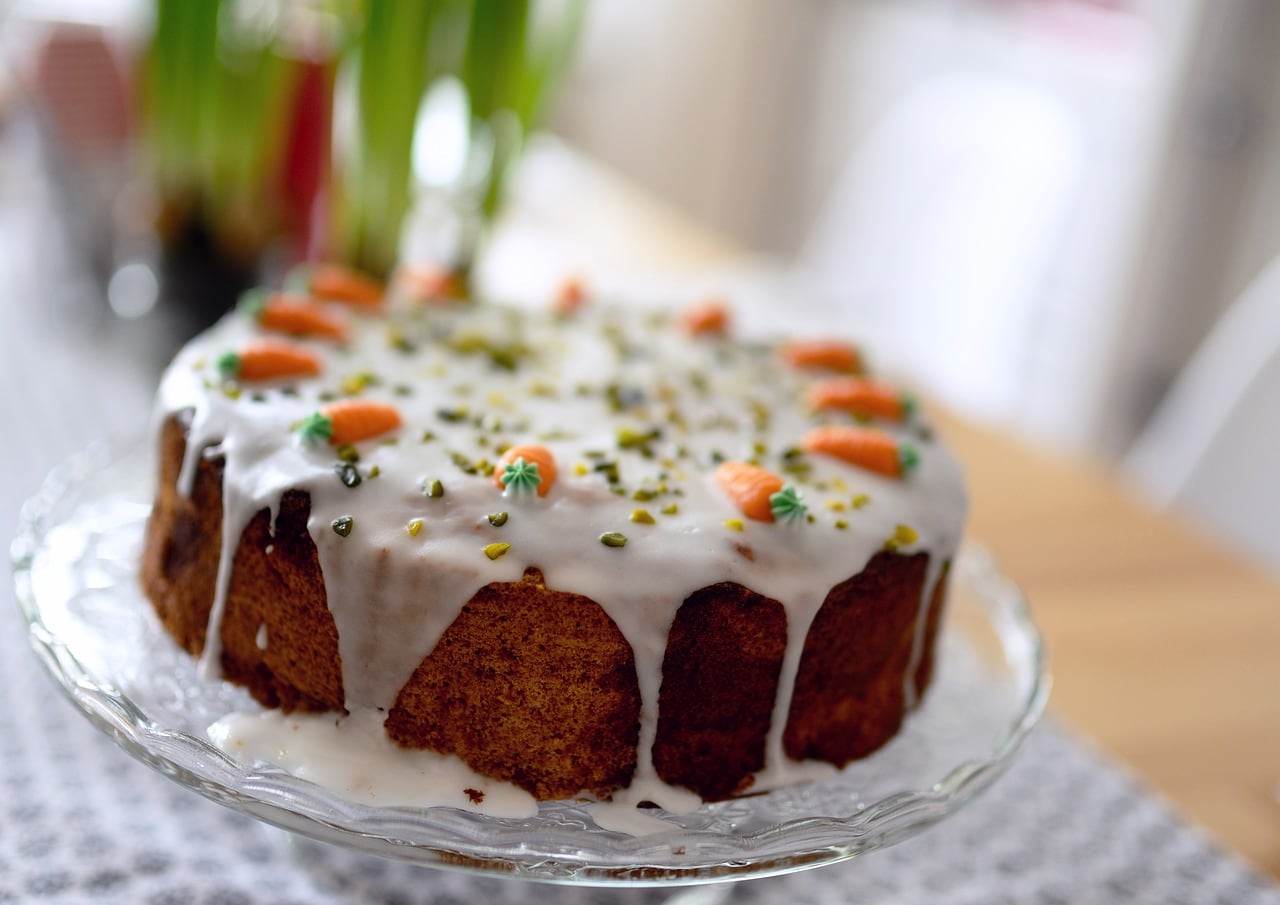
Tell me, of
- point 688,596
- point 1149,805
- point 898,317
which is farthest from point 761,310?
point 688,596

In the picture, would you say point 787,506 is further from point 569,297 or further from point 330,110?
point 330,110

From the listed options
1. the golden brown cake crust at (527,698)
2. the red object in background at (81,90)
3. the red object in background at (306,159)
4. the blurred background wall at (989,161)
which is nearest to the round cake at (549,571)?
the golden brown cake crust at (527,698)

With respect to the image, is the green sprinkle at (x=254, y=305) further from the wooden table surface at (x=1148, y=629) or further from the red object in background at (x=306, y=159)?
the wooden table surface at (x=1148, y=629)

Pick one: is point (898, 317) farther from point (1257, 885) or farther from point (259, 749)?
point (259, 749)

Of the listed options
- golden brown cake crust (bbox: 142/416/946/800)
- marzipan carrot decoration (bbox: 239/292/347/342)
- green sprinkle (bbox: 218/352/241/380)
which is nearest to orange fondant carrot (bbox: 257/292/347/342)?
marzipan carrot decoration (bbox: 239/292/347/342)

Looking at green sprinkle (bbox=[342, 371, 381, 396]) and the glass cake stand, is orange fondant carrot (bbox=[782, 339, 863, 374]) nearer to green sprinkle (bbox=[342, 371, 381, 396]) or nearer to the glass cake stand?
the glass cake stand
